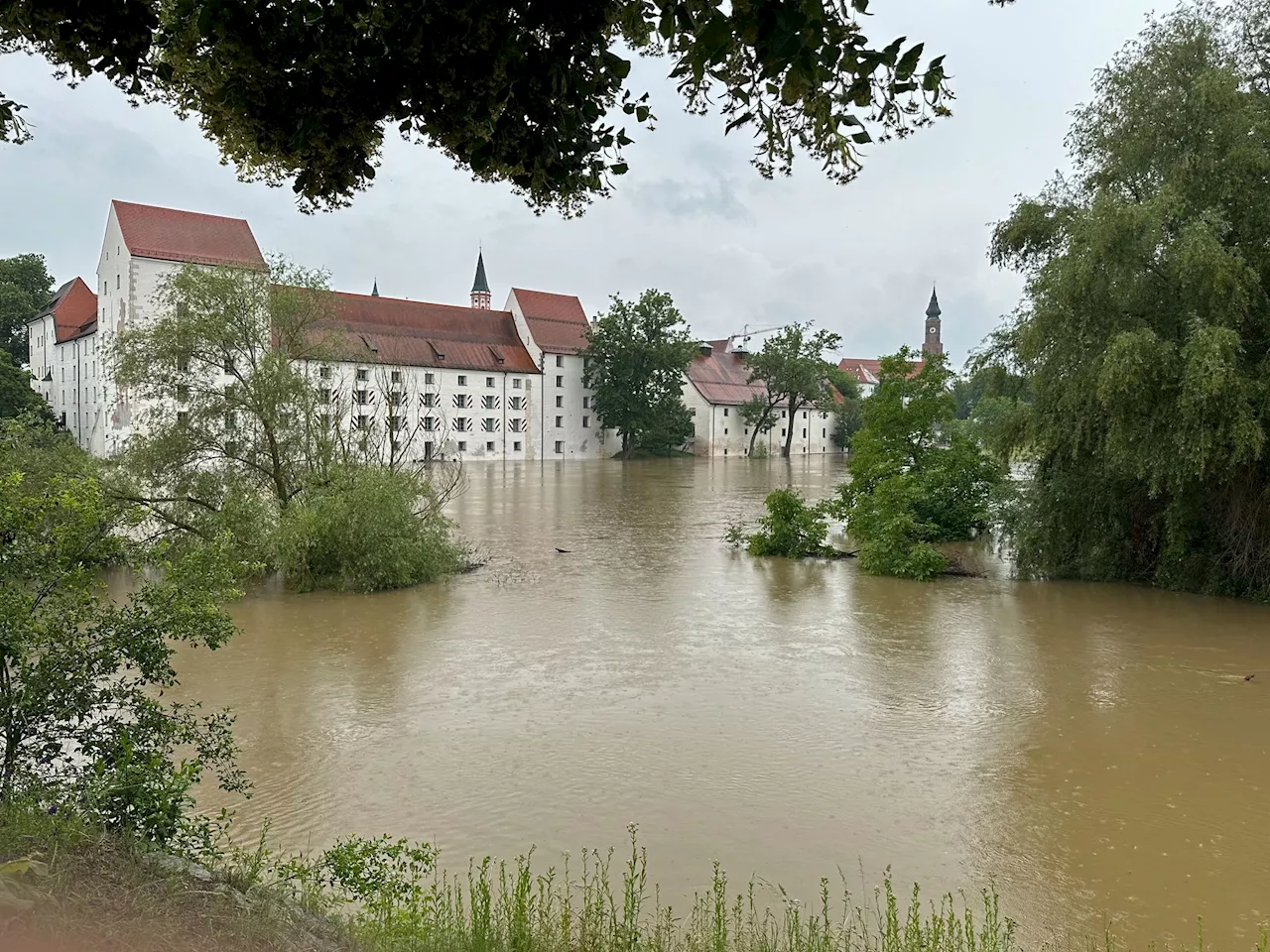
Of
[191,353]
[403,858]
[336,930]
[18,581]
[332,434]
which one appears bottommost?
[403,858]

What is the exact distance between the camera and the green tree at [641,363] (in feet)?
222

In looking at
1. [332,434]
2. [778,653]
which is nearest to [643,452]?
[332,434]

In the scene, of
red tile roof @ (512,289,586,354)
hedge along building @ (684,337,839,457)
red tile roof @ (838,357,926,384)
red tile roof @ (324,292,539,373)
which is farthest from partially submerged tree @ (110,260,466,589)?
red tile roof @ (838,357,926,384)

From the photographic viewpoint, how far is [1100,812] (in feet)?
26.5

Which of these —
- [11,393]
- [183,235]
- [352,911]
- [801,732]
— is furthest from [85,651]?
[183,235]

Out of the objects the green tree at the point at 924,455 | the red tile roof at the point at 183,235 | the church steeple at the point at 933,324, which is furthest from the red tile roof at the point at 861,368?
the green tree at the point at 924,455

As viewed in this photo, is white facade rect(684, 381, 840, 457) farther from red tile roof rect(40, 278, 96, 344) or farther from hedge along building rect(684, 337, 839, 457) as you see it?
red tile roof rect(40, 278, 96, 344)

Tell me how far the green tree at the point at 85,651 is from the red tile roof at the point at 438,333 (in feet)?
180

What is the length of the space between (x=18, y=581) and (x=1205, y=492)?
1743cm

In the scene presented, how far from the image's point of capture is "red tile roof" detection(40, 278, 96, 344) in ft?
197

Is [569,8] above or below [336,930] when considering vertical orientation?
above

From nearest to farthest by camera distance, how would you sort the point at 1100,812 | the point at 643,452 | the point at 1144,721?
the point at 1100,812 < the point at 1144,721 < the point at 643,452

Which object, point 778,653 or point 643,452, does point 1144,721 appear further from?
point 643,452

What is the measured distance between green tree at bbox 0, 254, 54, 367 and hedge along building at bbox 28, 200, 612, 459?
1.14 metres
